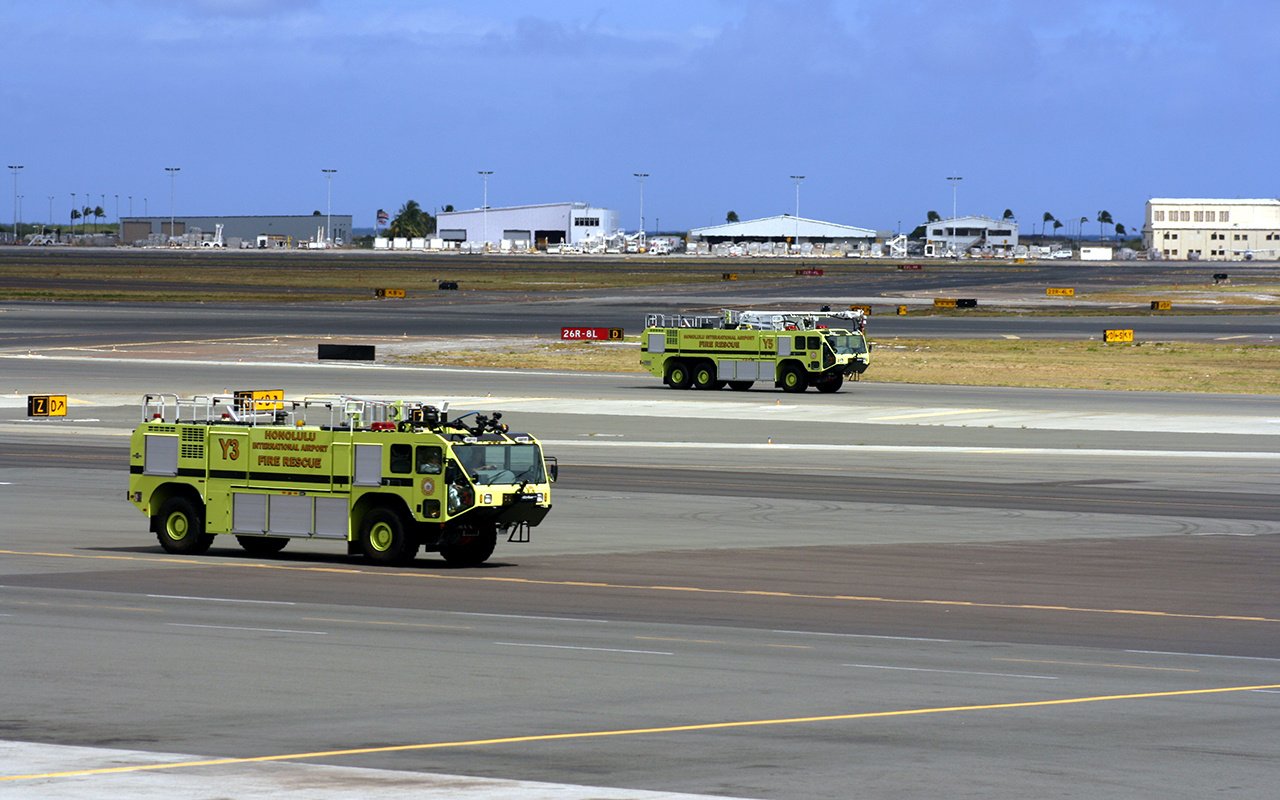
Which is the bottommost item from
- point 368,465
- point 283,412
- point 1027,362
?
point 368,465

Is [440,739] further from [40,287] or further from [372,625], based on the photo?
[40,287]

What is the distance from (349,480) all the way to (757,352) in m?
47.1

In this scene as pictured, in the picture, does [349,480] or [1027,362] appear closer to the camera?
[349,480]

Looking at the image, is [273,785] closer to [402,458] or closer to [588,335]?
[402,458]

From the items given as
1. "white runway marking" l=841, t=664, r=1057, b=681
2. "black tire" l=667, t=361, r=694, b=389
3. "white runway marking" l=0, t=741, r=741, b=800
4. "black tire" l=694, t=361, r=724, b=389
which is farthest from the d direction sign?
"white runway marking" l=0, t=741, r=741, b=800

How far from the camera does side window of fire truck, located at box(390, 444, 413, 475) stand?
2956 centimetres

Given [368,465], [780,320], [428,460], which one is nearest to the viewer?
[428,460]

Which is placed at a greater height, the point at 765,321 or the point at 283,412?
the point at 765,321

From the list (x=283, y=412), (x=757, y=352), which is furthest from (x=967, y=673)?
(x=757, y=352)

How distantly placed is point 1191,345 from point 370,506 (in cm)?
8011

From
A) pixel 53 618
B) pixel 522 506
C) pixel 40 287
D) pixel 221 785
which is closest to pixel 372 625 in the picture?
pixel 53 618

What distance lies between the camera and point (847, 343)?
248 feet

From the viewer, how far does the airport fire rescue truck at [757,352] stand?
7525 cm

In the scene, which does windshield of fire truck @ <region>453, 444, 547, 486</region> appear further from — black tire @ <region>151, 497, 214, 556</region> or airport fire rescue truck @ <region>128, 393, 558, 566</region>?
black tire @ <region>151, 497, 214, 556</region>
